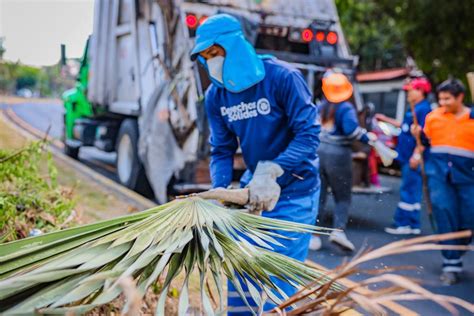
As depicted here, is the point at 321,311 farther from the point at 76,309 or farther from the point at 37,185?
the point at 37,185

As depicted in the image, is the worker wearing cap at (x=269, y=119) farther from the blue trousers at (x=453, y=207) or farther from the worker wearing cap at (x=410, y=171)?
the worker wearing cap at (x=410, y=171)

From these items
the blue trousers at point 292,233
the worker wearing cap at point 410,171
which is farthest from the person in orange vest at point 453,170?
the blue trousers at point 292,233

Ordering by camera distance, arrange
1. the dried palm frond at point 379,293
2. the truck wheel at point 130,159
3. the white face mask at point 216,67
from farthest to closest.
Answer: the truck wheel at point 130,159, the white face mask at point 216,67, the dried palm frond at point 379,293

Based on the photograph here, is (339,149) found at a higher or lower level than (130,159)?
higher

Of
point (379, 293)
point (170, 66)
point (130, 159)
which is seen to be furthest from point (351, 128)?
point (379, 293)

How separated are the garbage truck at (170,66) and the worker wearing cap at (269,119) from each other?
3.08m

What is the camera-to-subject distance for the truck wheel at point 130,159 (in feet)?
23.9

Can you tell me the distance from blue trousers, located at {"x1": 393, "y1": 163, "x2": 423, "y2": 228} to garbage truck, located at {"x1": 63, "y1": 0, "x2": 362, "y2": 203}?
122cm

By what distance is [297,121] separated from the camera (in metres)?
2.67

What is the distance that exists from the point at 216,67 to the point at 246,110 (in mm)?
278

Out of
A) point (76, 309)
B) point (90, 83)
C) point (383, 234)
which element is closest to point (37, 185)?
point (76, 309)

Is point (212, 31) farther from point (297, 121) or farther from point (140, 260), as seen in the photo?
point (140, 260)

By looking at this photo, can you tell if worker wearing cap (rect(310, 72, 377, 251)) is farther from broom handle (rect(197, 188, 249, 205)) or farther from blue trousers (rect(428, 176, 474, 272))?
broom handle (rect(197, 188, 249, 205))

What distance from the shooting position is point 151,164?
654 centimetres
